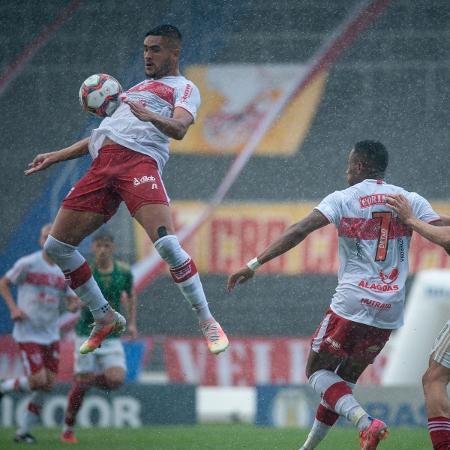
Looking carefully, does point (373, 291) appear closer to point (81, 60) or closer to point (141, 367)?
point (141, 367)

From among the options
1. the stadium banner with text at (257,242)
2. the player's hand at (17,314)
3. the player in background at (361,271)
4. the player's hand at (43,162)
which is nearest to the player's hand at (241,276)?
the player in background at (361,271)

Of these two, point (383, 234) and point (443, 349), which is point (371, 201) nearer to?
point (383, 234)

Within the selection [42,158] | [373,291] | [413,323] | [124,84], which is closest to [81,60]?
[124,84]

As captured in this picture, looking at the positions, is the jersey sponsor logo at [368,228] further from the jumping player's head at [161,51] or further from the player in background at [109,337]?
the player in background at [109,337]

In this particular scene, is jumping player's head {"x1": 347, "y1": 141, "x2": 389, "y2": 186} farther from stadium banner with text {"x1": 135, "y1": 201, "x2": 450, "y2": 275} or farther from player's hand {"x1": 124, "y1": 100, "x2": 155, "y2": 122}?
stadium banner with text {"x1": 135, "y1": 201, "x2": 450, "y2": 275}

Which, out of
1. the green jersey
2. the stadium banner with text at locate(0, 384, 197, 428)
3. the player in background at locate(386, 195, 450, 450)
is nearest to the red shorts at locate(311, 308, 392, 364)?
the player in background at locate(386, 195, 450, 450)

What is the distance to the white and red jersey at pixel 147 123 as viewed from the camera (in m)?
7.32

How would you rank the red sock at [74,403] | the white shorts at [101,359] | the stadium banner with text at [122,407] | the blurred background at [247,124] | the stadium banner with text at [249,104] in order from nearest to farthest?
the red sock at [74,403]
the white shorts at [101,359]
the stadium banner with text at [122,407]
the blurred background at [247,124]
the stadium banner with text at [249,104]

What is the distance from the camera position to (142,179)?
23.7 ft

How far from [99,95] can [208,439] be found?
3.80 meters

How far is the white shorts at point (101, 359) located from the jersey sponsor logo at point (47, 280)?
671 millimetres

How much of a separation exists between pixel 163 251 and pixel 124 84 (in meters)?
9.78

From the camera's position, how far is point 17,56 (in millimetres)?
17266

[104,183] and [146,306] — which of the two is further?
[146,306]
